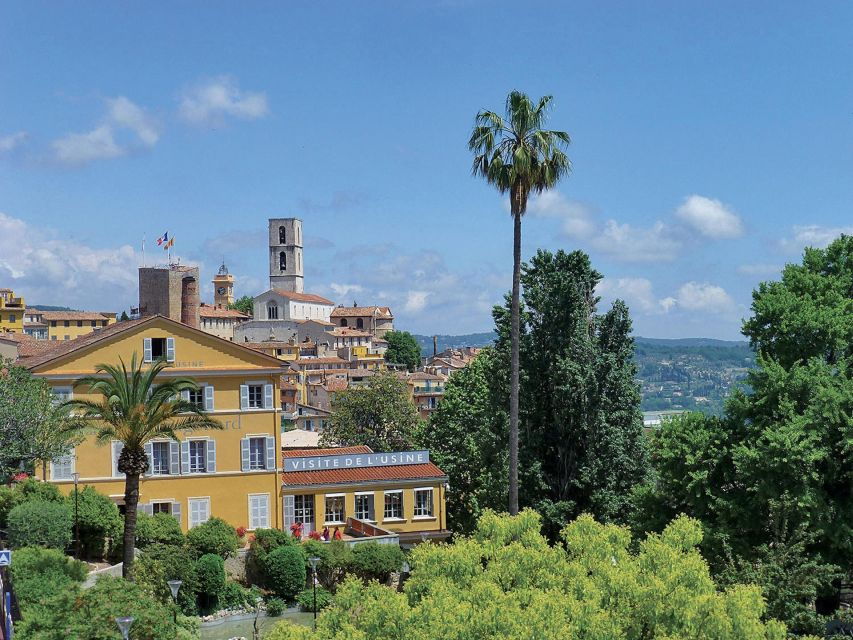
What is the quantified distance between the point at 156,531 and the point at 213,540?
232 centimetres

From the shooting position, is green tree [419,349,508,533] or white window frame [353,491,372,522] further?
green tree [419,349,508,533]

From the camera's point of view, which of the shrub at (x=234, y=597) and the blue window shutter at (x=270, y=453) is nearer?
the shrub at (x=234, y=597)

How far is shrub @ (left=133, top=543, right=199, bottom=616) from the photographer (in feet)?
106

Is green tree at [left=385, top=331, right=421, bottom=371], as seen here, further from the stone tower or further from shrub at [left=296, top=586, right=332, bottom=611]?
shrub at [left=296, top=586, right=332, bottom=611]

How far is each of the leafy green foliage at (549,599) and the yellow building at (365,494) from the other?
20.4 meters

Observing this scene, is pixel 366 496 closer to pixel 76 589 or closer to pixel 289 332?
pixel 76 589

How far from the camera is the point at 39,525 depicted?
32.9m

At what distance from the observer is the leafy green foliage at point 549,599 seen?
1805 centimetres

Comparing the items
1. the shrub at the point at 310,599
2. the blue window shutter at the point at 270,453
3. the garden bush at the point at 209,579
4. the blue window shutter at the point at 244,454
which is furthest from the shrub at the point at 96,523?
the blue window shutter at the point at 270,453

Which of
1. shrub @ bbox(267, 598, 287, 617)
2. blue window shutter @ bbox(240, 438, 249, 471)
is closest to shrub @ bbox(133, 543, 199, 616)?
shrub @ bbox(267, 598, 287, 617)

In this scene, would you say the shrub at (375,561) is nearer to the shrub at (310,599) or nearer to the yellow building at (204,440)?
the shrub at (310,599)

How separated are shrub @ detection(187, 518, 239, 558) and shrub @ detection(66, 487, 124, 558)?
256 cm

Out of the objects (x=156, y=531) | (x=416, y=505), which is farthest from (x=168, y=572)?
(x=416, y=505)

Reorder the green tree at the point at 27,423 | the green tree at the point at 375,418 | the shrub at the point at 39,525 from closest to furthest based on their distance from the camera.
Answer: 1. the shrub at the point at 39,525
2. the green tree at the point at 27,423
3. the green tree at the point at 375,418
